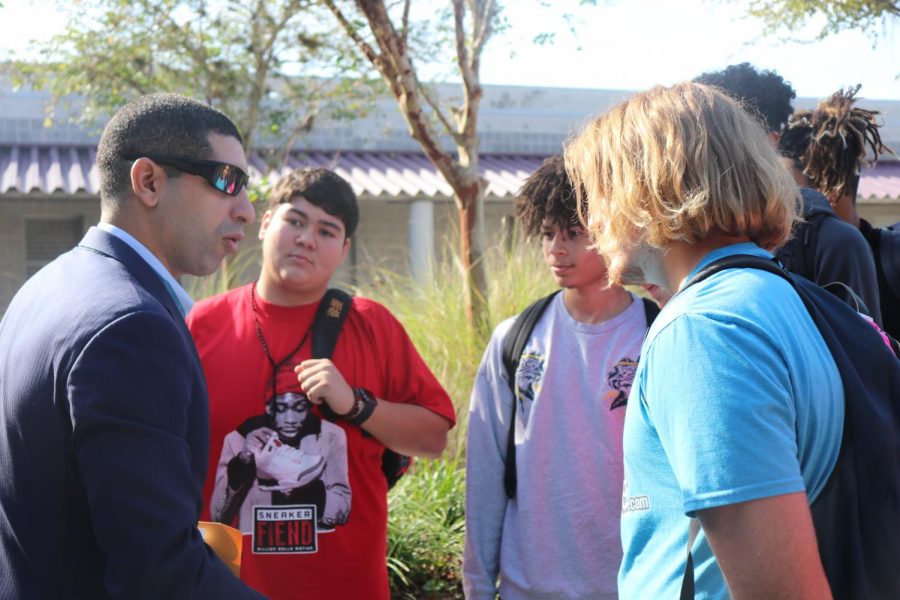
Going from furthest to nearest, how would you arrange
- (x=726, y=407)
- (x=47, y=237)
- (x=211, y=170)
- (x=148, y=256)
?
(x=47, y=237)
(x=211, y=170)
(x=148, y=256)
(x=726, y=407)

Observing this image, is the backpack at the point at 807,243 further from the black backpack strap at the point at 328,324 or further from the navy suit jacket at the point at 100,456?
the navy suit jacket at the point at 100,456

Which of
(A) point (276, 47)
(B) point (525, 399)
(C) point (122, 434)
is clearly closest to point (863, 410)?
(C) point (122, 434)

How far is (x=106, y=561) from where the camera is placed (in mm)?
1816

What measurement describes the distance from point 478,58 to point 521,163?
1070 centimetres

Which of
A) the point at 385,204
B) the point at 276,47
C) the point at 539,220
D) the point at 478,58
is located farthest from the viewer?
the point at 385,204

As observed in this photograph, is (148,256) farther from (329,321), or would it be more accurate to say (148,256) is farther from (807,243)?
(807,243)

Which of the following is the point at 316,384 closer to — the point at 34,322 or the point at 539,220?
the point at 539,220

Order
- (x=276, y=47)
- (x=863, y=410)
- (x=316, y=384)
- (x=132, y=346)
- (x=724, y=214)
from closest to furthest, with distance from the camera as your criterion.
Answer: (x=863, y=410)
(x=724, y=214)
(x=132, y=346)
(x=316, y=384)
(x=276, y=47)

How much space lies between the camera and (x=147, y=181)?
2215 mm

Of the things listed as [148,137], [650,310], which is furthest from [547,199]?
[148,137]

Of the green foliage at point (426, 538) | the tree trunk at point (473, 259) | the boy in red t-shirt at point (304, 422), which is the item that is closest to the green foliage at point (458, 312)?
the tree trunk at point (473, 259)

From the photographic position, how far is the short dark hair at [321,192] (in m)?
3.63

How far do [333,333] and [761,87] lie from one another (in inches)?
63.7

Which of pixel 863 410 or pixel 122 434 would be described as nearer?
pixel 863 410
